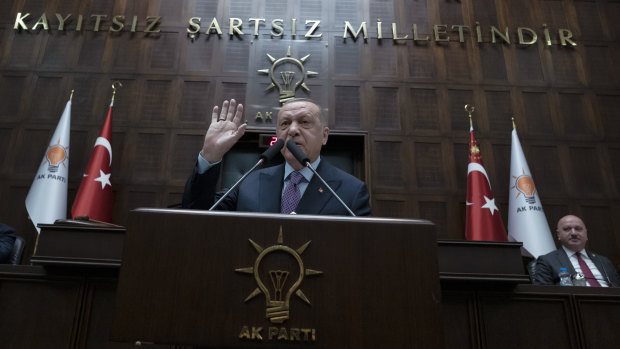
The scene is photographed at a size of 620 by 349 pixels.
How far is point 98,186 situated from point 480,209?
3740 mm

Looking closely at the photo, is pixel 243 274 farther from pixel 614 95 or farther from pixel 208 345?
pixel 614 95

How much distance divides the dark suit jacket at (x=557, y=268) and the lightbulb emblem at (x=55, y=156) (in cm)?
454

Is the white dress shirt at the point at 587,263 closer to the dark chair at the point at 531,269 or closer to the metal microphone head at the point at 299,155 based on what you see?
the dark chair at the point at 531,269

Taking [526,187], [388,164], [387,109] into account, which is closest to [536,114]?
[526,187]

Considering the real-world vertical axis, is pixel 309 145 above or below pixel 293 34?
below

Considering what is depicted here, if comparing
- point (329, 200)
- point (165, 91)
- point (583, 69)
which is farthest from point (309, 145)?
point (583, 69)

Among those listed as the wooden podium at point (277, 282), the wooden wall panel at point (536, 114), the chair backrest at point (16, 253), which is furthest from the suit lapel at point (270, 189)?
the wooden wall panel at point (536, 114)

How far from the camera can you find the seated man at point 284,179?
5.54 feet

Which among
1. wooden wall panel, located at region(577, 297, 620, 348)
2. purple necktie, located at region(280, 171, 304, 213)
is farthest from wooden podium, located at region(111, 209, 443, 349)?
wooden wall panel, located at region(577, 297, 620, 348)

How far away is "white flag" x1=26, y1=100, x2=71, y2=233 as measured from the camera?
14.0 feet

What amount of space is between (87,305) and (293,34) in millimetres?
3833

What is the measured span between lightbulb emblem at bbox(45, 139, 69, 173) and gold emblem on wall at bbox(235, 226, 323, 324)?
4076 mm

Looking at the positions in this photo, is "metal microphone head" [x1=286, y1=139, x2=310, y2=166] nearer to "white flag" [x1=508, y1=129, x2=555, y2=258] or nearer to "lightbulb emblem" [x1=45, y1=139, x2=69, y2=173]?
"white flag" [x1=508, y1=129, x2=555, y2=258]

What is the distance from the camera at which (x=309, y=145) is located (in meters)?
2.06
